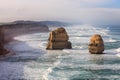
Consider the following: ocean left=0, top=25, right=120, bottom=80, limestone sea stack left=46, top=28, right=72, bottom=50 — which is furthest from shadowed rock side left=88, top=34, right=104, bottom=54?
limestone sea stack left=46, top=28, right=72, bottom=50

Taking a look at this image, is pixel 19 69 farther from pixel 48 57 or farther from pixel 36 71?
pixel 48 57

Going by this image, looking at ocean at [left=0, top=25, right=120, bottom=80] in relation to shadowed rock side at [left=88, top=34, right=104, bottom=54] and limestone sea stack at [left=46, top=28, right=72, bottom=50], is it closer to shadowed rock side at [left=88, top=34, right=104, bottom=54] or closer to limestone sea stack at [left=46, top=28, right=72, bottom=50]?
shadowed rock side at [left=88, top=34, right=104, bottom=54]

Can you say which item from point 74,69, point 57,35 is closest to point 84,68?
point 74,69

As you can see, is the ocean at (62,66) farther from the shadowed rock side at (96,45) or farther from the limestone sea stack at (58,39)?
the limestone sea stack at (58,39)

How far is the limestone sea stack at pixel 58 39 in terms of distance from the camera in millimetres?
55612

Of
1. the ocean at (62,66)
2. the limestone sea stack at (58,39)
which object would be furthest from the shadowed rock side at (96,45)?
the limestone sea stack at (58,39)

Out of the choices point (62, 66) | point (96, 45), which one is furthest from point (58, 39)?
point (62, 66)

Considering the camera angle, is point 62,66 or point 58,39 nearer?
point 62,66

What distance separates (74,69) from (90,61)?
6.08 metres

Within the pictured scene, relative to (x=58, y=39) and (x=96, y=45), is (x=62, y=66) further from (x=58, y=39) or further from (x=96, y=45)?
(x=58, y=39)

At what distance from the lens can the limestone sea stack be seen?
182 ft

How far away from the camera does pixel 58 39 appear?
55656mm

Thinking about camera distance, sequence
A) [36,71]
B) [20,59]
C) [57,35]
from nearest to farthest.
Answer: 1. [36,71]
2. [20,59]
3. [57,35]

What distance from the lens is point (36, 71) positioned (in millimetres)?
37406
